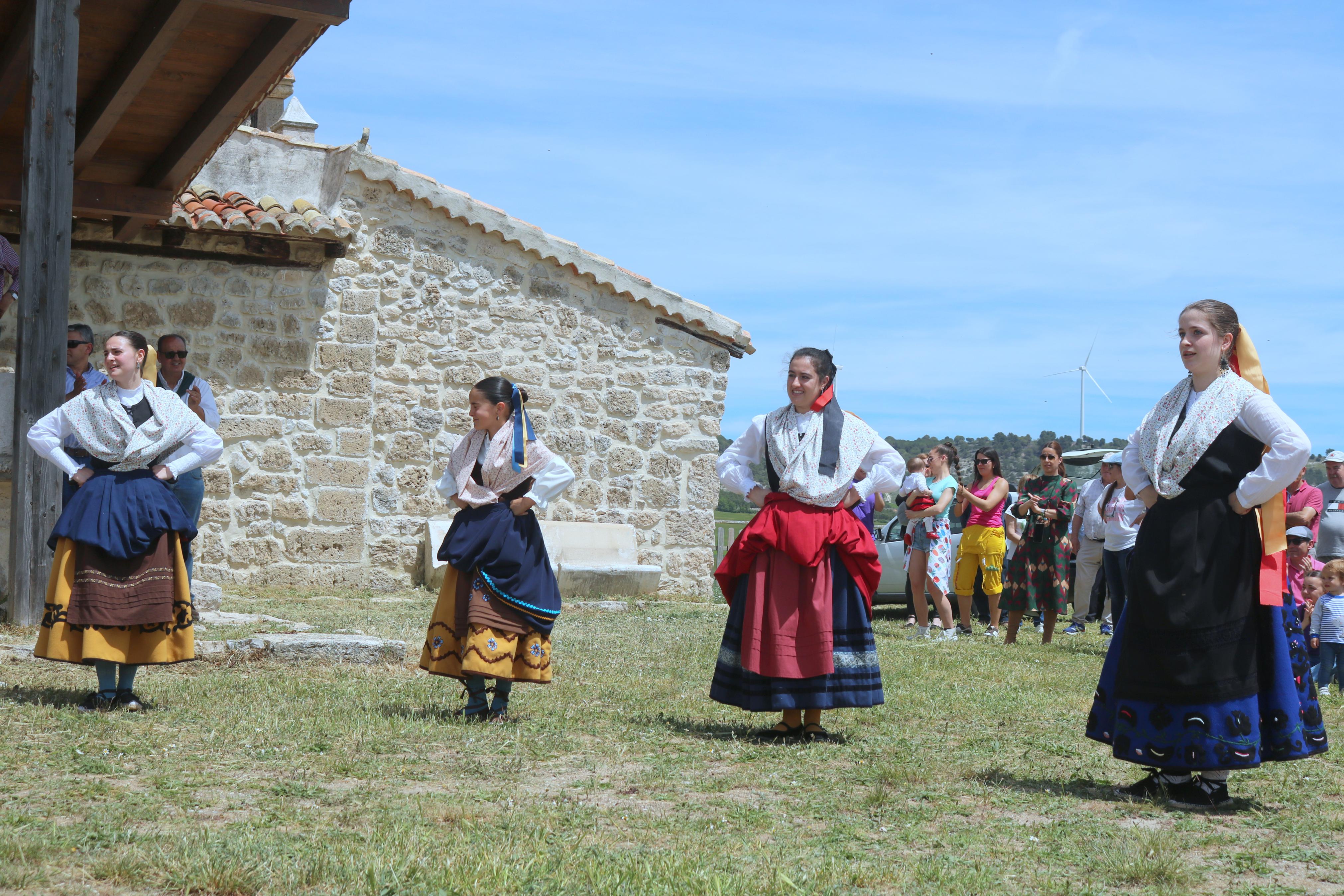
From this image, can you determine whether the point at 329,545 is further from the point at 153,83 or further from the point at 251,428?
the point at 153,83

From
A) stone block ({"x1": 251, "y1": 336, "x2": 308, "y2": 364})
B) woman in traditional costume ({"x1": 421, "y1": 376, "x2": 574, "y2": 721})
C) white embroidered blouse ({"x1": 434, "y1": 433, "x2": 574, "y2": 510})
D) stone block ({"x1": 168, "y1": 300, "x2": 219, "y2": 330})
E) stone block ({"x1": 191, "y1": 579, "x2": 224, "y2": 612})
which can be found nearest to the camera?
woman in traditional costume ({"x1": 421, "y1": 376, "x2": 574, "y2": 721})

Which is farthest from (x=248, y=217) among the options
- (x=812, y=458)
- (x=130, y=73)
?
(x=812, y=458)

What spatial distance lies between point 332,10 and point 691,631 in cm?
539


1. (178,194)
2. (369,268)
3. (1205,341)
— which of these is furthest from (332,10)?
(1205,341)

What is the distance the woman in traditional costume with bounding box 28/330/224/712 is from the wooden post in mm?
2227

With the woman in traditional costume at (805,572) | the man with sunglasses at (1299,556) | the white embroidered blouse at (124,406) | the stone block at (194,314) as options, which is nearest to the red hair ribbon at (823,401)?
the woman in traditional costume at (805,572)

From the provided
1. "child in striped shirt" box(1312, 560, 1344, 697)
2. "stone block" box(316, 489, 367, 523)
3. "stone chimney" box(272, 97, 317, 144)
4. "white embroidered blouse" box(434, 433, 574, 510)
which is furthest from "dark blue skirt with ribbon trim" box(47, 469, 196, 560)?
"stone chimney" box(272, 97, 317, 144)

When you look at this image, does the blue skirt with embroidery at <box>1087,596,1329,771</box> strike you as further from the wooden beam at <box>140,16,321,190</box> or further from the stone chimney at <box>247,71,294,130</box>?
the stone chimney at <box>247,71,294,130</box>

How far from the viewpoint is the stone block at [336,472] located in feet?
41.4

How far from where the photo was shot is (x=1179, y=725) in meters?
4.58

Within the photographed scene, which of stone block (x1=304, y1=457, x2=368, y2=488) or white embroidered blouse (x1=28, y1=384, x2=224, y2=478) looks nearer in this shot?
white embroidered blouse (x1=28, y1=384, x2=224, y2=478)

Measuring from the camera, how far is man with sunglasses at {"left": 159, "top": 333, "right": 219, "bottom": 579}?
827cm

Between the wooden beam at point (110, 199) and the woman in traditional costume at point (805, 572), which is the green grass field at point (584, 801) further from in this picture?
the wooden beam at point (110, 199)

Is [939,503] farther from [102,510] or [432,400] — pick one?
[102,510]
